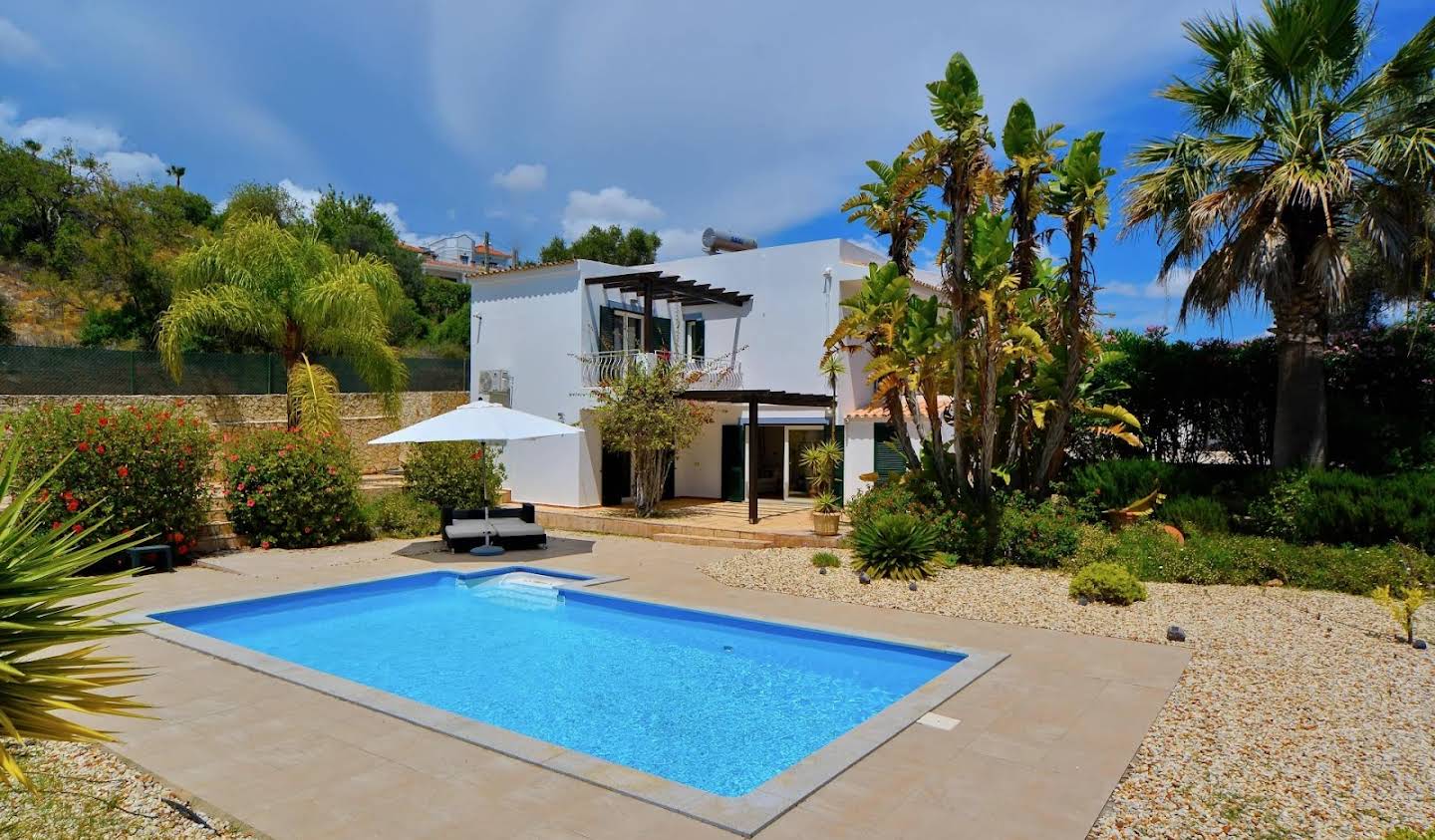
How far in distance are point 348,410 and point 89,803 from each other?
66.9ft

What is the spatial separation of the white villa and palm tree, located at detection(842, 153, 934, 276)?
554cm

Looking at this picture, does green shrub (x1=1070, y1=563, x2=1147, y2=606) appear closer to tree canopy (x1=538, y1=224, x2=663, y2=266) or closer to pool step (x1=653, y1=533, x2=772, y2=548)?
pool step (x1=653, y1=533, x2=772, y2=548)

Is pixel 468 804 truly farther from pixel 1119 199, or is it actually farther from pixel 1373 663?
pixel 1119 199

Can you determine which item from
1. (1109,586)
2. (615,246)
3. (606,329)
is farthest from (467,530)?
(615,246)

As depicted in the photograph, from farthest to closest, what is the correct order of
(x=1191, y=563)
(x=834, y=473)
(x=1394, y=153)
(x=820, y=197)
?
(x=820, y=197), (x=834, y=473), (x=1191, y=563), (x=1394, y=153)

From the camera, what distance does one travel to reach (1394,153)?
36.9ft

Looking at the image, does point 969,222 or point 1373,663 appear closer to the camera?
point 1373,663

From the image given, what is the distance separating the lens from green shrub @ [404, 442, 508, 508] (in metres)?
18.7

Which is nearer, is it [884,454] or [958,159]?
[958,159]

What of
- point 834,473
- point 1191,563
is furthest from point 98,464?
point 1191,563

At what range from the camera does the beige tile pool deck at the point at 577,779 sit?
4848 millimetres

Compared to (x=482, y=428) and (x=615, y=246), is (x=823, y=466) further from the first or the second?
(x=615, y=246)

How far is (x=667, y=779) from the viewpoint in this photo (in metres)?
5.67

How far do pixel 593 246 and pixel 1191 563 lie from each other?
1508 inches
